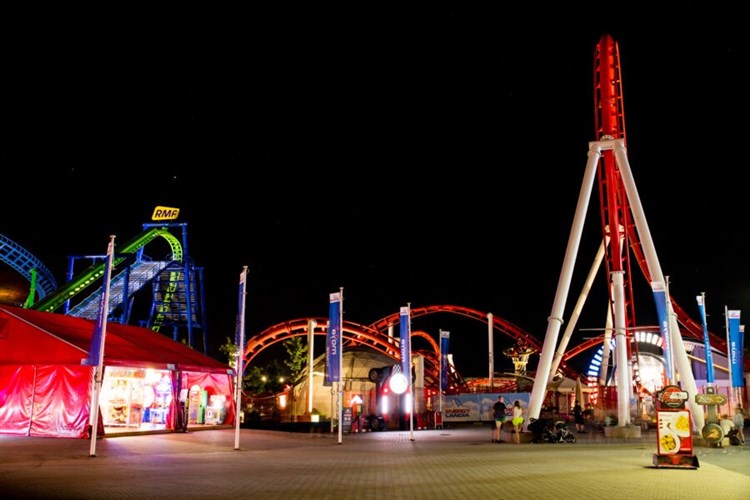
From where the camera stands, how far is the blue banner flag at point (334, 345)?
2347 cm

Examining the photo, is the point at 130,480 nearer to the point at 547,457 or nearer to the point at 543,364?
the point at 547,457

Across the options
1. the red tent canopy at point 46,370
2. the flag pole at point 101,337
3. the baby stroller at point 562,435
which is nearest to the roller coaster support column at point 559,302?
the baby stroller at point 562,435

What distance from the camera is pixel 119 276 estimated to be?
4534cm

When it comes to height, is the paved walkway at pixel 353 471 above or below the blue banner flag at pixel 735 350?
below

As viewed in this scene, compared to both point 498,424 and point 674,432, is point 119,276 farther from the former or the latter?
point 674,432

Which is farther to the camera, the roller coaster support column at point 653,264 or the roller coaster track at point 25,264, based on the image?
the roller coaster track at point 25,264

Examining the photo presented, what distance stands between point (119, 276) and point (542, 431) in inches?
1273

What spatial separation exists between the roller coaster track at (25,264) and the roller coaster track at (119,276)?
3644 millimetres

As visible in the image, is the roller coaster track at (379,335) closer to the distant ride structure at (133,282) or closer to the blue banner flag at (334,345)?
the distant ride structure at (133,282)

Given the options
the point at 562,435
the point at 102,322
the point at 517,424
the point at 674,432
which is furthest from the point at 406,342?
the point at 674,432

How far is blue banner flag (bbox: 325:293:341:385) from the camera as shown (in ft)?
77.0

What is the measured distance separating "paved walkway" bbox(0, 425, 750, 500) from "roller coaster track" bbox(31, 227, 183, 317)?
20919 millimetres

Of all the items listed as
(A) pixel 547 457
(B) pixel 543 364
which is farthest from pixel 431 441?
(A) pixel 547 457

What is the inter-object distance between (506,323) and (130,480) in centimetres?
4315
